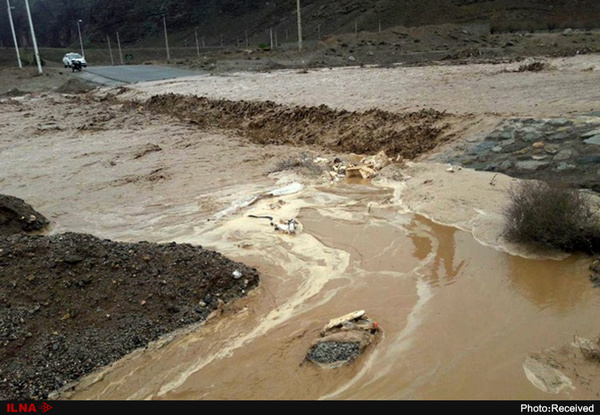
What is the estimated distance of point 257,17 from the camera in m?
71.1

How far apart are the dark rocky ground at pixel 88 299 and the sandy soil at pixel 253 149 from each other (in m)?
2.15

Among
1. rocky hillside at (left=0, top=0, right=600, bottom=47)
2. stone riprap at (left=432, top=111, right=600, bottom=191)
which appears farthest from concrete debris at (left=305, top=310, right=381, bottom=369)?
rocky hillside at (left=0, top=0, right=600, bottom=47)

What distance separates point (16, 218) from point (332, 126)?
24.7ft

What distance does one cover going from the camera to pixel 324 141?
40.8 ft

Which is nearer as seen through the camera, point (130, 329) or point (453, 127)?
point (130, 329)

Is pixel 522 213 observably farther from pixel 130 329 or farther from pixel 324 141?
pixel 324 141

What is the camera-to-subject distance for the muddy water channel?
4.28 meters

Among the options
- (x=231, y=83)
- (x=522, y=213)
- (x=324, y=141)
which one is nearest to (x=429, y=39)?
(x=231, y=83)

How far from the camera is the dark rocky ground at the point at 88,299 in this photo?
4.48m

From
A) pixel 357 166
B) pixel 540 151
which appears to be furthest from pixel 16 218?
pixel 540 151

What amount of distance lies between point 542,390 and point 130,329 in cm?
366

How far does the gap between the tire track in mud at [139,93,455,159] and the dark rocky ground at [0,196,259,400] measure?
596cm

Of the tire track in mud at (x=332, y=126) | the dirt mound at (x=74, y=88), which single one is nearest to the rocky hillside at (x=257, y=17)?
the dirt mound at (x=74, y=88)
